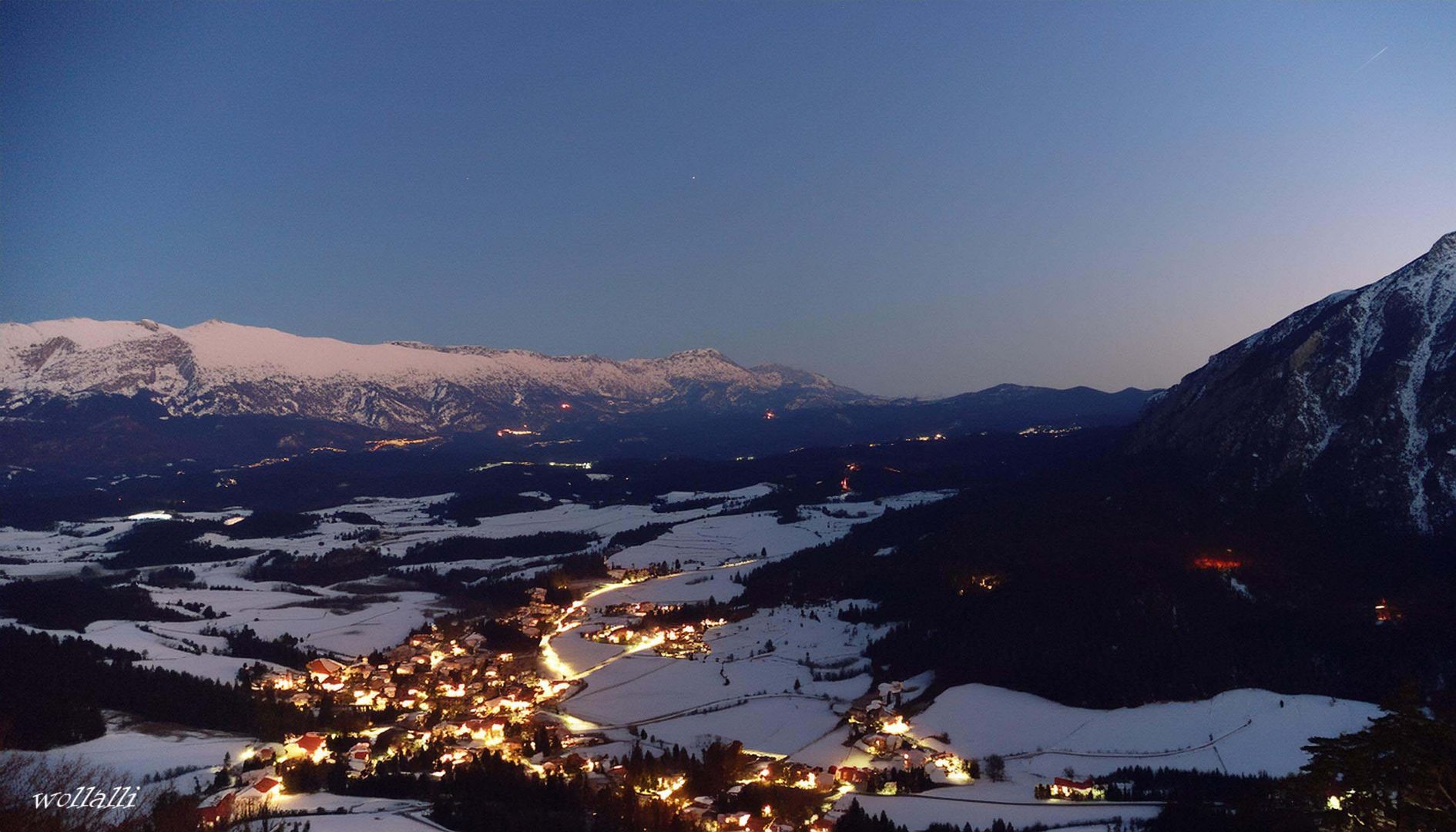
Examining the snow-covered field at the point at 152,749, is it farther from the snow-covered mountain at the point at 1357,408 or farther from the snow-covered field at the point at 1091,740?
the snow-covered mountain at the point at 1357,408

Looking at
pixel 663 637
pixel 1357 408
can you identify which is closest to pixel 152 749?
pixel 663 637

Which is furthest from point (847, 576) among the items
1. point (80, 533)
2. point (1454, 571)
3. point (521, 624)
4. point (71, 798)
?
point (80, 533)

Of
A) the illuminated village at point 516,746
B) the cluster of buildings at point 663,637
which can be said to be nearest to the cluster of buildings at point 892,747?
the illuminated village at point 516,746

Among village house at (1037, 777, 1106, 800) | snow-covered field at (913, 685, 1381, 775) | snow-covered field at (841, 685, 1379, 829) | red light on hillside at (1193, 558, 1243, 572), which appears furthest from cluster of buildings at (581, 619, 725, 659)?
red light on hillside at (1193, 558, 1243, 572)

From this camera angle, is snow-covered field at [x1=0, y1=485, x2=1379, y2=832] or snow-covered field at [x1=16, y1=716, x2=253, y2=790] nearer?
snow-covered field at [x1=0, y1=485, x2=1379, y2=832]

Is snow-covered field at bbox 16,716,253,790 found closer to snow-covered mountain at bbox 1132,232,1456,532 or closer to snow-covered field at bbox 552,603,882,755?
snow-covered field at bbox 552,603,882,755

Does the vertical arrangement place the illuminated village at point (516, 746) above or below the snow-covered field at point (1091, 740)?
above

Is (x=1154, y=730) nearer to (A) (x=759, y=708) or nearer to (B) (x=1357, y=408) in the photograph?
(A) (x=759, y=708)

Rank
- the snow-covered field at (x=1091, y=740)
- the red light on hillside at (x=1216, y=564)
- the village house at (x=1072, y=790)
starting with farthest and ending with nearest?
1. the red light on hillside at (x=1216, y=564)
2. the village house at (x=1072, y=790)
3. the snow-covered field at (x=1091, y=740)
